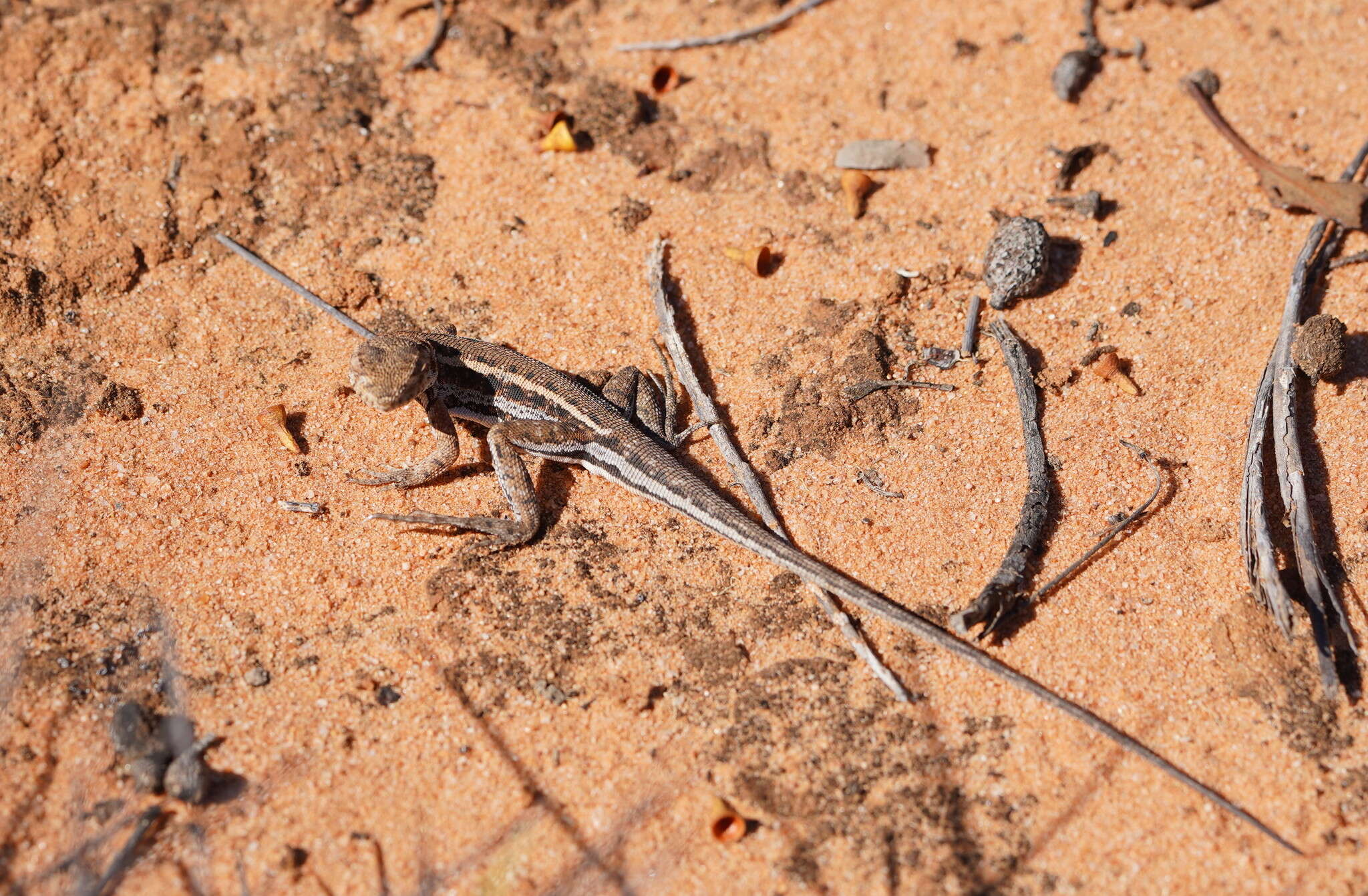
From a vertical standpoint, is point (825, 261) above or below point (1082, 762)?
above

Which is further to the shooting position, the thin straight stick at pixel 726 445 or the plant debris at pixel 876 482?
the plant debris at pixel 876 482

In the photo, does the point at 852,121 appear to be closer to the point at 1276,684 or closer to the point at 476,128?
the point at 476,128

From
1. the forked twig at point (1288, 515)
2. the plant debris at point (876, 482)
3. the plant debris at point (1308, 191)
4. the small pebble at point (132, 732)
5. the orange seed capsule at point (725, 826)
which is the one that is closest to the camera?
the orange seed capsule at point (725, 826)

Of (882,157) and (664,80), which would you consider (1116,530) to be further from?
(664,80)

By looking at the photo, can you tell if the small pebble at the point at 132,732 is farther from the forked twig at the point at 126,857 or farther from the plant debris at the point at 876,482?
the plant debris at the point at 876,482

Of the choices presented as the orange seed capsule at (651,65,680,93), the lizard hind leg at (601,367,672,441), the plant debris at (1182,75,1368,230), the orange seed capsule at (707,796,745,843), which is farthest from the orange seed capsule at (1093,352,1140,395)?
the orange seed capsule at (651,65,680,93)

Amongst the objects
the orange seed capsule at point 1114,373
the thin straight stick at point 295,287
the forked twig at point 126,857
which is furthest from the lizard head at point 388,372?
the orange seed capsule at point 1114,373

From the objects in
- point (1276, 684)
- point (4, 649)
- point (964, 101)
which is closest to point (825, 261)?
point (964, 101)

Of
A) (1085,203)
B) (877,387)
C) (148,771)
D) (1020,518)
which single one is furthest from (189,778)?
(1085,203)
